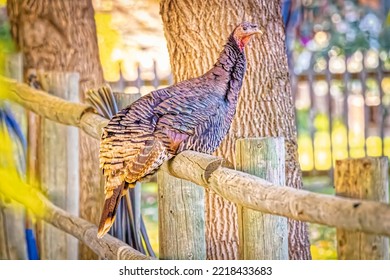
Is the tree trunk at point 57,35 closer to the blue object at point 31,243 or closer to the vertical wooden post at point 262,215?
the blue object at point 31,243

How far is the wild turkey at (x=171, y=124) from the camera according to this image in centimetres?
205

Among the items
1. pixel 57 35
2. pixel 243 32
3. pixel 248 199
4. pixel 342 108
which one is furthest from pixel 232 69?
pixel 57 35

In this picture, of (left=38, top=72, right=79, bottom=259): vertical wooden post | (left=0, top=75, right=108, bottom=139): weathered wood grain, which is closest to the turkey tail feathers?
(left=0, top=75, right=108, bottom=139): weathered wood grain

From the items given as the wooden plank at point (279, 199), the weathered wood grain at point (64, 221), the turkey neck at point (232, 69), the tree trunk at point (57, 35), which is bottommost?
the weathered wood grain at point (64, 221)

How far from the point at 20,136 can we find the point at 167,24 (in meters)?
0.80

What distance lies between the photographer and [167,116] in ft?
6.90

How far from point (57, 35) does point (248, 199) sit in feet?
5.23

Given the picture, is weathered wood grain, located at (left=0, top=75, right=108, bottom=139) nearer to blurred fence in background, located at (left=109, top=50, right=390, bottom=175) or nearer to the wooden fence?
the wooden fence

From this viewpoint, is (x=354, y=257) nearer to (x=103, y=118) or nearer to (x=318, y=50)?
(x=103, y=118)

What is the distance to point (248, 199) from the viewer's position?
1.74 metres

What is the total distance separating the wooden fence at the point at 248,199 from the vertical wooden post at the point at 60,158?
0.15 ft

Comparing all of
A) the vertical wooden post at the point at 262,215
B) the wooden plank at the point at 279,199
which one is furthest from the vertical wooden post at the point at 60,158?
the vertical wooden post at the point at 262,215

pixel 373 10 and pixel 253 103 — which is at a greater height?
pixel 373 10
